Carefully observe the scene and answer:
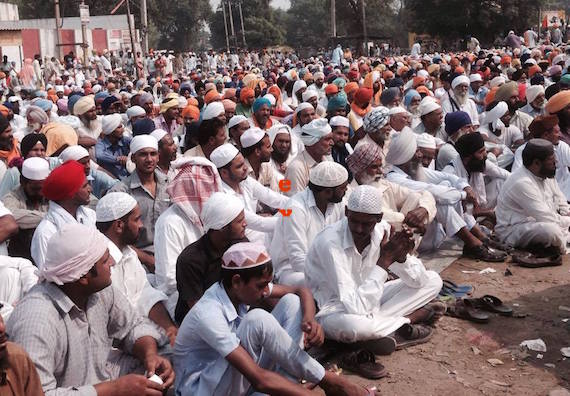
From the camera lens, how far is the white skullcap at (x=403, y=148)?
6.51 metres

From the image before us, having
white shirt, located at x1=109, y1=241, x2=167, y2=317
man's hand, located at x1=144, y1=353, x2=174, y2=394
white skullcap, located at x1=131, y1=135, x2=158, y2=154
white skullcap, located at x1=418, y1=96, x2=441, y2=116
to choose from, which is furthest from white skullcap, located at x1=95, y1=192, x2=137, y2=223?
white skullcap, located at x1=418, y1=96, x2=441, y2=116

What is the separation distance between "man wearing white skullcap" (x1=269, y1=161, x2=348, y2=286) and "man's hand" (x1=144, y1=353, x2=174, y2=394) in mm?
1467

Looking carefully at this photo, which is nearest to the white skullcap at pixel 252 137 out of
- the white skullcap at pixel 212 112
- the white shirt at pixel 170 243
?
the white skullcap at pixel 212 112

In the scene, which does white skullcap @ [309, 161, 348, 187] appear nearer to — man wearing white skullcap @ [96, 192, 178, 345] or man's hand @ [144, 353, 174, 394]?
man wearing white skullcap @ [96, 192, 178, 345]

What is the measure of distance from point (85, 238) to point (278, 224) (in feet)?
7.13

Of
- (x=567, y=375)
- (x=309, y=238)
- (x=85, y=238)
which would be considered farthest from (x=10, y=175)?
(x=567, y=375)

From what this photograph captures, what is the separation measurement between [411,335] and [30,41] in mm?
42964

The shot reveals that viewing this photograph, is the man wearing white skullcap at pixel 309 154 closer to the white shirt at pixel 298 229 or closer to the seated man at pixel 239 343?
the white shirt at pixel 298 229

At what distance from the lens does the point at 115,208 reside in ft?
14.5

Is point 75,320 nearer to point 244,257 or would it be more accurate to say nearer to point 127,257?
→ point 244,257

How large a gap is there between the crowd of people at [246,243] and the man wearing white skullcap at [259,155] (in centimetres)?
1

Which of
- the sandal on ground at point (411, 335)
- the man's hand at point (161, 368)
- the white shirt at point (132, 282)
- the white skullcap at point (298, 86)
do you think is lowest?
the sandal on ground at point (411, 335)

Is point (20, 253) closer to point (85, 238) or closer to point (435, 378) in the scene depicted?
point (85, 238)

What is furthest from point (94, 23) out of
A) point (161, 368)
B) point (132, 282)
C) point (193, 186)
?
point (161, 368)
